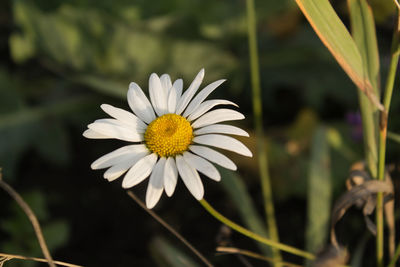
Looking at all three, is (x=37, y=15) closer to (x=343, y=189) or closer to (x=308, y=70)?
(x=308, y=70)

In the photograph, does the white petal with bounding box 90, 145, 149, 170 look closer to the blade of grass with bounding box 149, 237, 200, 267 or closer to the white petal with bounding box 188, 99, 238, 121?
the white petal with bounding box 188, 99, 238, 121

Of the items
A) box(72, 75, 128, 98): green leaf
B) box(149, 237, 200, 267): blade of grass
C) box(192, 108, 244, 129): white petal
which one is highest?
box(72, 75, 128, 98): green leaf

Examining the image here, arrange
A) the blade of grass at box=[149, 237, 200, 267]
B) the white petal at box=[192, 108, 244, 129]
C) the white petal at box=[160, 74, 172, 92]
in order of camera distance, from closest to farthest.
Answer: the white petal at box=[192, 108, 244, 129]
the white petal at box=[160, 74, 172, 92]
the blade of grass at box=[149, 237, 200, 267]

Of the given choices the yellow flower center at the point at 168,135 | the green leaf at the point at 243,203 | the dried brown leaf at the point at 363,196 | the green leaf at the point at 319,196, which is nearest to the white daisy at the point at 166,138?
the yellow flower center at the point at 168,135

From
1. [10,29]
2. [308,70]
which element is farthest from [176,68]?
[10,29]

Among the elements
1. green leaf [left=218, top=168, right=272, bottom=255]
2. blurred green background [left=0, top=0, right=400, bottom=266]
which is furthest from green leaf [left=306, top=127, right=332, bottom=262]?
green leaf [left=218, top=168, right=272, bottom=255]
